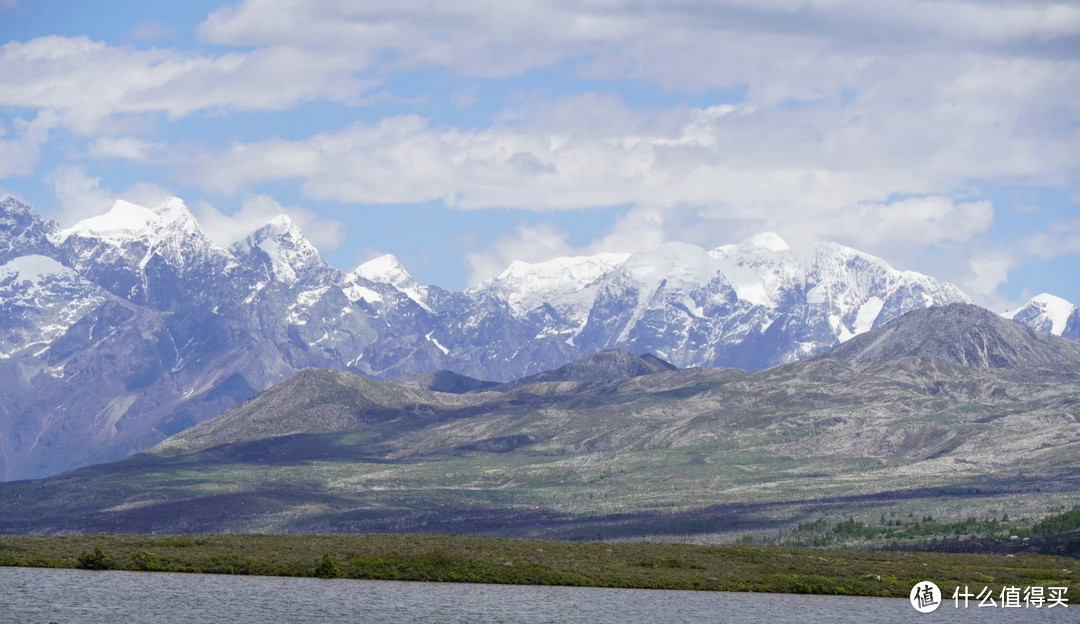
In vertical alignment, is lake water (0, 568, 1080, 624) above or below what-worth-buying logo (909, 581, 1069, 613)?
above

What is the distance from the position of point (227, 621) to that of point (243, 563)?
48.2 metres

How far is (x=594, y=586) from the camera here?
19512 centimetres

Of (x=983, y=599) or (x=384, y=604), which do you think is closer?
→ (x=384, y=604)

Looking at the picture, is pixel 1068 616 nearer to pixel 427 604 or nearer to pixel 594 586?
pixel 594 586

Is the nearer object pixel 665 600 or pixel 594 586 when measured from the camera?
pixel 665 600

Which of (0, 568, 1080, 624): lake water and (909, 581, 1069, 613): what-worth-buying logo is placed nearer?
(0, 568, 1080, 624): lake water

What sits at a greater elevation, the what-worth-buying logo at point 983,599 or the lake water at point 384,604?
the lake water at point 384,604

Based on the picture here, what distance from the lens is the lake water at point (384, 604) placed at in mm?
151375

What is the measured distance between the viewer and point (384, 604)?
542 feet

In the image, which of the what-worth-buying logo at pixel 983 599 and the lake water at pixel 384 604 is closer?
the lake water at pixel 384 604

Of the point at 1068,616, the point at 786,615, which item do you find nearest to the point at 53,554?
the point at 786,615

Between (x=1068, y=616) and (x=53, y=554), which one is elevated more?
(x=53, y=554)

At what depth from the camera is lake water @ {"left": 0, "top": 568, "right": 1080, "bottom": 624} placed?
497 feet

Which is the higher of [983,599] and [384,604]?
[384,604]
